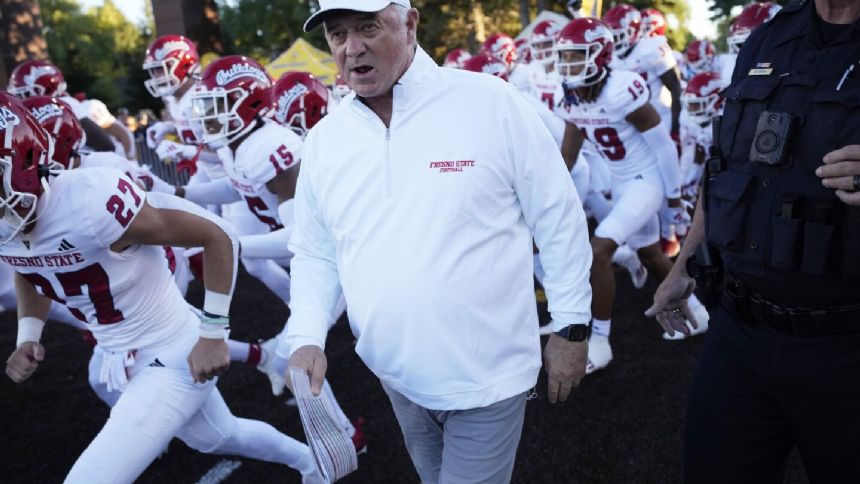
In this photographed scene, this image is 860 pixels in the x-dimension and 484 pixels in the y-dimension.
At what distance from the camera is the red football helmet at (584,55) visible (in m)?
4.75

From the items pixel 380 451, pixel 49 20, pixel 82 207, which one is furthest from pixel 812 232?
pixel 49 20

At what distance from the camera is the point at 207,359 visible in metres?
Answer: 2.57

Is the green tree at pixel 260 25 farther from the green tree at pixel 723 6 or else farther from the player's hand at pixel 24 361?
the player's hand at pixel 24 361

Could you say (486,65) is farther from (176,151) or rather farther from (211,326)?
(211,326)

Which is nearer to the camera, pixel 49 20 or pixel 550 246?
pixel 550 246

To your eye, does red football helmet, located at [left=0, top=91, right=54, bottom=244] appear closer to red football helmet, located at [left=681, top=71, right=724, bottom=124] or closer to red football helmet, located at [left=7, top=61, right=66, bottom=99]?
red football helmet, located at [left=681, top=71, right=724, bottom=124]

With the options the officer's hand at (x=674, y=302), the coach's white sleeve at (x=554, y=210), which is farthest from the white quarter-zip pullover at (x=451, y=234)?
the officer's hand at (x=674, y=302)

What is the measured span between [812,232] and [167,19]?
42.0 ft

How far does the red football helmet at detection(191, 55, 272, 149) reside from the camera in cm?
447

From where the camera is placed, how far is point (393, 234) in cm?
202

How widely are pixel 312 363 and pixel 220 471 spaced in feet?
7.05

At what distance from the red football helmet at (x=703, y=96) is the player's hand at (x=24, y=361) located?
600 cm

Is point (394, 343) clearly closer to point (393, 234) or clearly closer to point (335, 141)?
point (393, 234)

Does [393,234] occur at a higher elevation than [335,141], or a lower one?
lower
